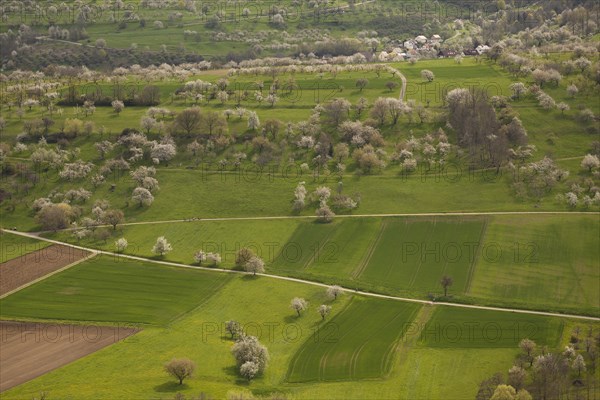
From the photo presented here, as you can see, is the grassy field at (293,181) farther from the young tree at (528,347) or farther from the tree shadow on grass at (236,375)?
the tree shadow on grass at (236,375)

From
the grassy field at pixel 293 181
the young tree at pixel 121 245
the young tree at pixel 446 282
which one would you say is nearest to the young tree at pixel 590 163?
the grassy field at pixel 293 181

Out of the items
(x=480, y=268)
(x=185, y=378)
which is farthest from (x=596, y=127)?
(x=185, y=378)

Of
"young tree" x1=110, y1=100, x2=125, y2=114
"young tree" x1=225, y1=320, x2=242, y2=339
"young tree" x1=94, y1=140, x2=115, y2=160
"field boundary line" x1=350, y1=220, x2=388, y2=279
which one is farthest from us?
"young tree" x1=110, y1=100, x2=125, y2=114

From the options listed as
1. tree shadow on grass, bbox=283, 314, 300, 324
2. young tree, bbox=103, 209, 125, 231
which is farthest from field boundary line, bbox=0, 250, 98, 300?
tree shadow on grass, bbox=283, 314, 300, 324

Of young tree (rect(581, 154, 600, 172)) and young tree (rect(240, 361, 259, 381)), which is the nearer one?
young tree (rect(240, 361, 259, 381))

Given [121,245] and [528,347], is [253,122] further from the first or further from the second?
[528,347]

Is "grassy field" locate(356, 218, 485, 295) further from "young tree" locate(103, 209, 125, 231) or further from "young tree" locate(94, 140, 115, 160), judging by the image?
"young tree" locate(94, 140, 115, 160)

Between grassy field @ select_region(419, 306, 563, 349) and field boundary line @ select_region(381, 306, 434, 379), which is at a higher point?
grassy field @ select_region(419, 306, 563, 349)

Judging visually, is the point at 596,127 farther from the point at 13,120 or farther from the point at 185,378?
the point at 13,120
